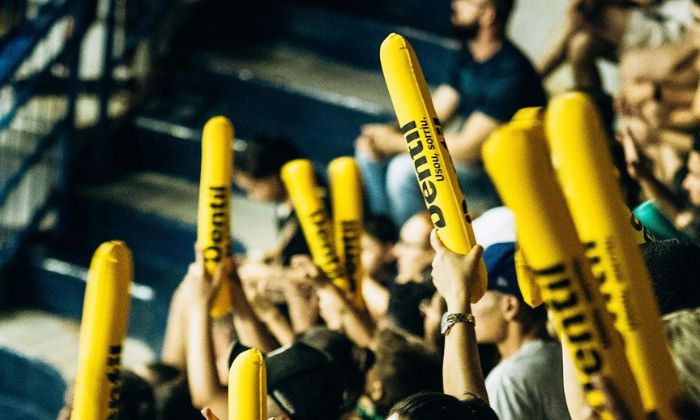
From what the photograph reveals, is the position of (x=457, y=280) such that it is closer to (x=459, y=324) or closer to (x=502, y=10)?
(x=459, y=324)

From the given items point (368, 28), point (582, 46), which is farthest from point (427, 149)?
point (368, 28)

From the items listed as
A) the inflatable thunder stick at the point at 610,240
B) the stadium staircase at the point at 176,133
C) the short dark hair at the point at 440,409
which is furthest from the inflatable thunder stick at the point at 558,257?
the stadium staircase at the point at 176,133

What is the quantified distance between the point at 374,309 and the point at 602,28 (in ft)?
5.17

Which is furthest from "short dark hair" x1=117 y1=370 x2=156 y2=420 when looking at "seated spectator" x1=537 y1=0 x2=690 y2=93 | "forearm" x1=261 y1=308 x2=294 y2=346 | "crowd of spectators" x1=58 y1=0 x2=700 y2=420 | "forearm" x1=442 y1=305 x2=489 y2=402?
"seated spectator" x1=537 y1=0 x2=690 y2=93

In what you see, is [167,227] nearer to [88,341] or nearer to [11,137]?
[11,137]

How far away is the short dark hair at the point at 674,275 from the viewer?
68.1 inches

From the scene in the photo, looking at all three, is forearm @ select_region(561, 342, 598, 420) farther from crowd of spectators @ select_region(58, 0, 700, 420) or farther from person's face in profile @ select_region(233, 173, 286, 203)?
person's face in profile @ select_region(233, 173, 286, 203)

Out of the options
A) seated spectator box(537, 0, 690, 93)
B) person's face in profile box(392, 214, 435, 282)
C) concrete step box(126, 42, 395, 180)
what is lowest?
person's face in profile box(392, 214, 435, 282)

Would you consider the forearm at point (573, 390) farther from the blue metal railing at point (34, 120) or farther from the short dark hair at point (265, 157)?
the blue metal railing at point (34, 120)

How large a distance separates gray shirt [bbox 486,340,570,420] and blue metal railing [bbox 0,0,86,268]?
9.45ft

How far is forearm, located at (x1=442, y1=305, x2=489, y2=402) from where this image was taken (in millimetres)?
1724

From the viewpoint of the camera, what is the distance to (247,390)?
1.56m

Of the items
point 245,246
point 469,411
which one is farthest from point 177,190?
point 469,411

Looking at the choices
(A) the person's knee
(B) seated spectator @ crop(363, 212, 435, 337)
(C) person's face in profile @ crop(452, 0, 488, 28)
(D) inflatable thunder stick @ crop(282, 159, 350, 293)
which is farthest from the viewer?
(A) the person's knee
